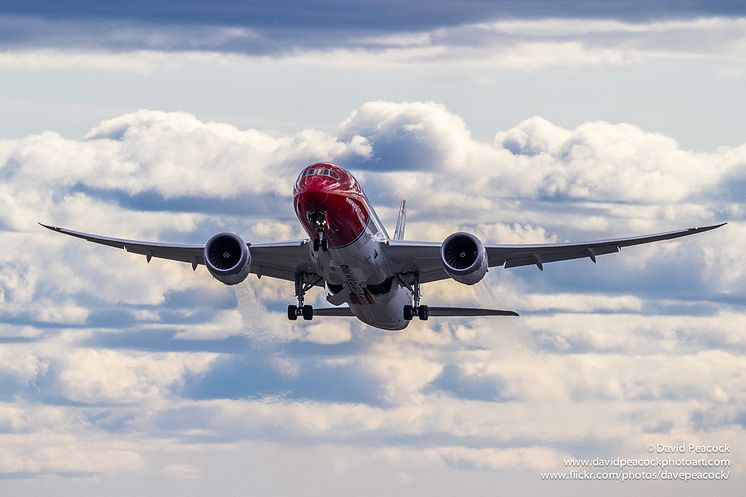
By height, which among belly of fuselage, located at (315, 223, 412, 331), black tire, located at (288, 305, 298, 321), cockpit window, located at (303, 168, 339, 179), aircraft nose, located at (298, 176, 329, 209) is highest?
cockpit window, located at (303, 168, 339, 179)

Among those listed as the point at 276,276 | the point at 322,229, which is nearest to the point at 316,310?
the point at 276,276

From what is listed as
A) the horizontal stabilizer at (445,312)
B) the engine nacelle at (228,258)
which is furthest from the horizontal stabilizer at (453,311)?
the engine nacelle at (228,258)

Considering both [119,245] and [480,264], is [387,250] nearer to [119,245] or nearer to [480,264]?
[480,264]

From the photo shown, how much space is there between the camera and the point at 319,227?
227ft

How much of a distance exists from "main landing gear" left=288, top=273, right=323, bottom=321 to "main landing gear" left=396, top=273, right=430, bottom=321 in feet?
14.9

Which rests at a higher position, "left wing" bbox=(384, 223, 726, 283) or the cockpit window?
the cockpit window

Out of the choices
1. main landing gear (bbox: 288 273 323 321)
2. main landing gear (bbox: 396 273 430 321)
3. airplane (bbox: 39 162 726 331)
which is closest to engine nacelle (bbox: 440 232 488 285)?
airplane (bbox: 39 162 726 331)

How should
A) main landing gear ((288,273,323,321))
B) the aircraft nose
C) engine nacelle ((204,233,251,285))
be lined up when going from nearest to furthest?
the aircraft nose → engine nacelle ((204,233,251,285)) → main landing gear ((288,273,323,321))

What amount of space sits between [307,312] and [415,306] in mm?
5444

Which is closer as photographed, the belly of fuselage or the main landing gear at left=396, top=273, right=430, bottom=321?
the belly of fuselage

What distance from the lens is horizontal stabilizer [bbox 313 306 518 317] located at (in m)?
78.6

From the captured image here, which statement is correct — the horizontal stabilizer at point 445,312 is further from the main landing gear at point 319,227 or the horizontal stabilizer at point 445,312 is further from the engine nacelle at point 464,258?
the main landing gear at point 319,227

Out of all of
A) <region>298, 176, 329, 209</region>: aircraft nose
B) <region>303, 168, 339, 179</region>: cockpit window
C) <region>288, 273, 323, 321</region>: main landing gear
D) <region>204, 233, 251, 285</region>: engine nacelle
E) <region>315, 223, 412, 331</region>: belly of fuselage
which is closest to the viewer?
<region>298, 176, 329, 209</region>: aircraft nose

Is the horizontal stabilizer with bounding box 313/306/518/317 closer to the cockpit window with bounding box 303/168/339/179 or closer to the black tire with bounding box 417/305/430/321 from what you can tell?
the black tire with bounding box 417/305/430/321
